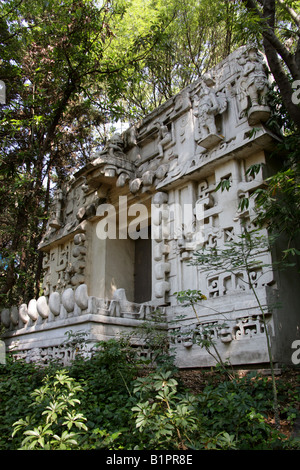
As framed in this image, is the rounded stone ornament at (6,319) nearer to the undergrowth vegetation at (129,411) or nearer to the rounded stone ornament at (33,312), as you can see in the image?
the rounded stone ornament at (33,312)

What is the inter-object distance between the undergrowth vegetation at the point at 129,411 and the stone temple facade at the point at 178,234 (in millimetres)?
839

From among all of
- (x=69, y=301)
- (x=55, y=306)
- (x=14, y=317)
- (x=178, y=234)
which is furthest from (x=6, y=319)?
(x=178, y=234)

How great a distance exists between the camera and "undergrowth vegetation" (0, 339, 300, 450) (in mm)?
2748

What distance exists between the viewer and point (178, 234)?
6.99 metres

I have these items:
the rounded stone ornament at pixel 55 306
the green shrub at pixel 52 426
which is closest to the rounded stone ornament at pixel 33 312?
the rounded stone ornament at pixel 55 306

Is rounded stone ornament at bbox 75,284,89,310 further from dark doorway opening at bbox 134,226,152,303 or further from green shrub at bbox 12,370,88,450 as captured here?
dark doorway opening at bbox 134,226,152,303

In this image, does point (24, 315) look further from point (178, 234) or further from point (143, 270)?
point (178, 234)

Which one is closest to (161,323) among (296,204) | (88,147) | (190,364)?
(190,364)

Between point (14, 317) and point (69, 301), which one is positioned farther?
point (14, 317)

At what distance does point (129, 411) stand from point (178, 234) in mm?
3919

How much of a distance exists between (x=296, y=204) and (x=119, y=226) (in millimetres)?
4941

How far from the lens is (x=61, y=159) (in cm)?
1229

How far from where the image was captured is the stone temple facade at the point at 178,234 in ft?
17.7

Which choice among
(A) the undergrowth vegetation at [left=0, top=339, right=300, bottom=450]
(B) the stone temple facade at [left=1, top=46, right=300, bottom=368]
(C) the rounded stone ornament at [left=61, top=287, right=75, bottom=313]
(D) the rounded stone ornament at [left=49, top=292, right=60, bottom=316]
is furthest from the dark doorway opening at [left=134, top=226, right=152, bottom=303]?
(A) the undergrowth vegetation at [left=0, top=339, right=300, bottom=450]
